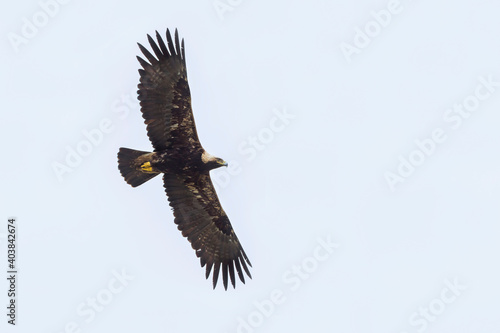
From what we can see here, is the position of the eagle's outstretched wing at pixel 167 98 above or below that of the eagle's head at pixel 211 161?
above

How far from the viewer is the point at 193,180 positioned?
85.5 ft

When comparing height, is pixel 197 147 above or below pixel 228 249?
above

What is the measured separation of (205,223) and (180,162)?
219 cm

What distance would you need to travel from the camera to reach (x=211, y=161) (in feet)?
82.4

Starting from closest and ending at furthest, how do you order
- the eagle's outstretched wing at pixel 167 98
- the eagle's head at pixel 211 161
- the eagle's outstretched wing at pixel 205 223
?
the eagle's outstretched wing at pixel 167 98 < the eagle's head at pixel 211 161 < the eagle's outstretched wing at pixel 205 223

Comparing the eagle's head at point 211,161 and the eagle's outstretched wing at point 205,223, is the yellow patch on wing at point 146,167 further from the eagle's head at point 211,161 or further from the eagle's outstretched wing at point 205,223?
the eagle's head at point 211,161

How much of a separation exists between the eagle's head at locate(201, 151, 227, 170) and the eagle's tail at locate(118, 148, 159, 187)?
1.27 metres

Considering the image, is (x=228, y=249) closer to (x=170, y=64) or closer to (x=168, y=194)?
(x=168, y=194)

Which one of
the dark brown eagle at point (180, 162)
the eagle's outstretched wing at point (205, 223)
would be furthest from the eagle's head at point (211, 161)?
the eagle's outstretched wing at point (205, 223)

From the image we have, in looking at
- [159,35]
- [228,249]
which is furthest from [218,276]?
[159,35]

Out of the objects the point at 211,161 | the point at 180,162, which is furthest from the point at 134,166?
the point at 211,161

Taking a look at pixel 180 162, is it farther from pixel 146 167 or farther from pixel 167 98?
pixel 167 98

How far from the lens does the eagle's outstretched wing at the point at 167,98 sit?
24.6m

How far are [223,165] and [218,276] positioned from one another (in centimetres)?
318
